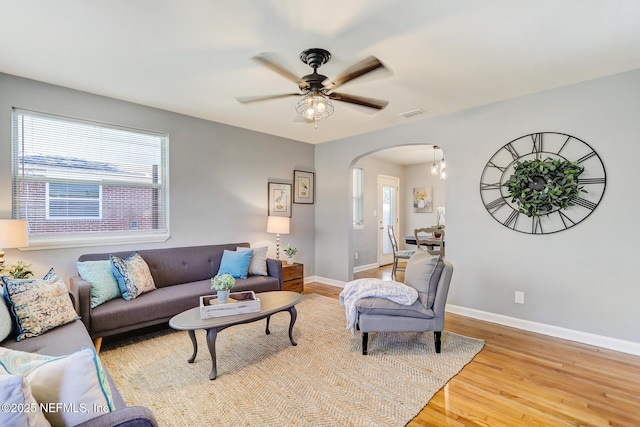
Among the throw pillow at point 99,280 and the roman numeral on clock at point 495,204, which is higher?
the roman numeral on clock at point 495,204

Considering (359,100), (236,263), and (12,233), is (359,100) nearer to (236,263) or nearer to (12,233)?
(236,263)

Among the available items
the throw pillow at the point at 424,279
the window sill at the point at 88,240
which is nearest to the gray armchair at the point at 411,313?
the throw pillow at the point at 424,279

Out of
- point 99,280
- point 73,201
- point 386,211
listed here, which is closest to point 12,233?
point 99,280

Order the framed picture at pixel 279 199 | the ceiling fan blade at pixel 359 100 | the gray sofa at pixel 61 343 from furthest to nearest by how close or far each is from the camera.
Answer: the framed picture at pixel 279 199
the ceiling fan blade at pixel 359 100
the gray sofa at pixel 61 343

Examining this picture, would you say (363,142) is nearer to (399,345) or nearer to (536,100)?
(536,100)

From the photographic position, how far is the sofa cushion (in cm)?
270

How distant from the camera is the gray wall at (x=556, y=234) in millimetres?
2855

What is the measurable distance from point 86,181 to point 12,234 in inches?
38.9

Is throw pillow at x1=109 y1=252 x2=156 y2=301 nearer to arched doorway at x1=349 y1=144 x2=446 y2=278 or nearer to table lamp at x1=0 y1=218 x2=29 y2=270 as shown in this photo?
table lamp at x1=0 y1=218 x2=29 y2=270

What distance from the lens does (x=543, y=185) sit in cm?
323

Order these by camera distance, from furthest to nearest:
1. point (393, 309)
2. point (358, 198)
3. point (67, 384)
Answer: point (358, 198) < point (393, 309) < point (67, 384)

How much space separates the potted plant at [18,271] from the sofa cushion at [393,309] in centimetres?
286

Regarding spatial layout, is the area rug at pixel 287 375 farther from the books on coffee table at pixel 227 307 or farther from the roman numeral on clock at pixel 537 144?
the roman numeral on clock at pixel 537 144

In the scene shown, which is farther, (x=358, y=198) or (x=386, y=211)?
(x=386, y=211)
